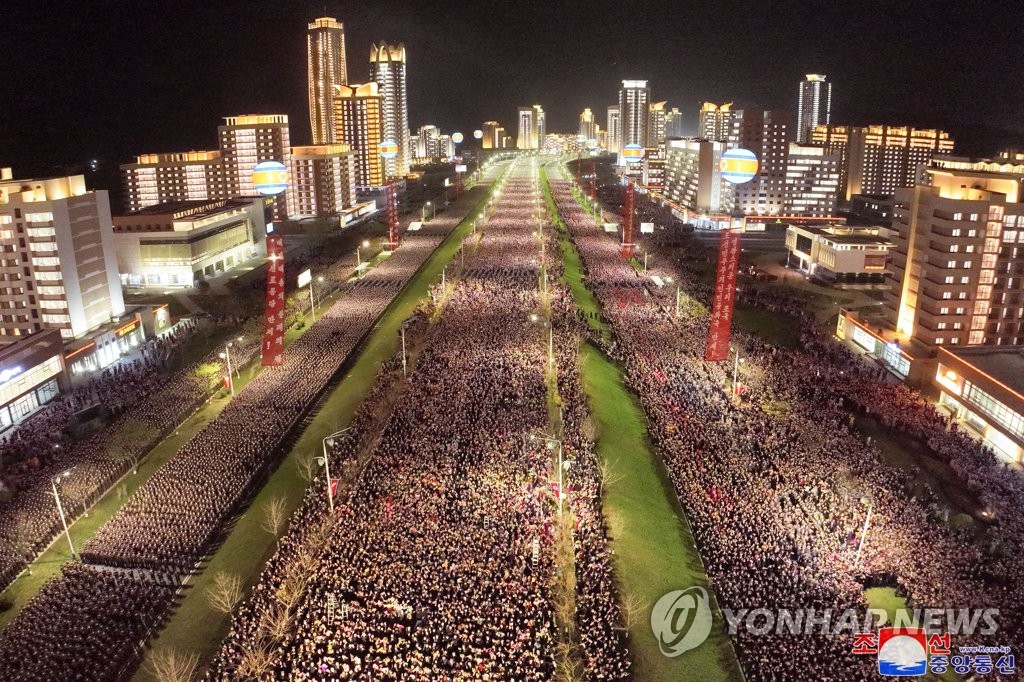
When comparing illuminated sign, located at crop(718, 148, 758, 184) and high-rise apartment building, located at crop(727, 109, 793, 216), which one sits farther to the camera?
high-rise apartment building, located at crop(727, 109, 793, 216)

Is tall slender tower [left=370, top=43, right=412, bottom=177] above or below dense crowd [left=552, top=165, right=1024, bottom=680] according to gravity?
above

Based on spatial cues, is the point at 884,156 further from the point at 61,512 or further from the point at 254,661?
the point at 254,661

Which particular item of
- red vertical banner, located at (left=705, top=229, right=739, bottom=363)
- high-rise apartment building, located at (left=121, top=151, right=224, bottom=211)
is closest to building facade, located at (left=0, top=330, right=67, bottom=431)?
red vertical banner, located at (left=705, top=229, right=739, bottom=363)

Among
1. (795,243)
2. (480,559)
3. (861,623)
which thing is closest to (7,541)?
(480,559)

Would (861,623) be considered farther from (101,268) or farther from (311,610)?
(101,268)

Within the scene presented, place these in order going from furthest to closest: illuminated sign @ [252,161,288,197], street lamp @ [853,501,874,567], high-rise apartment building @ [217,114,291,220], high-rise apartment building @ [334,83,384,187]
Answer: high-rise apartment building @ [334,83,384,187] → high-rise apartment building @ [217,114,291,220] → illuminated sign @ [252,161,288,197] → street lamp @ [853,501,874,567]

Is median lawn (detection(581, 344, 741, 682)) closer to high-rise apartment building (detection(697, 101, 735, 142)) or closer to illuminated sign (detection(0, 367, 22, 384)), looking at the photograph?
illuminated sign (detection(0, 367, 22, 384))

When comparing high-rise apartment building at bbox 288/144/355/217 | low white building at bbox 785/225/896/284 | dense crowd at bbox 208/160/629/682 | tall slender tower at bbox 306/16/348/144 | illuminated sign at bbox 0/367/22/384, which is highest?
tall slender tower at bbox 306/16/348/144

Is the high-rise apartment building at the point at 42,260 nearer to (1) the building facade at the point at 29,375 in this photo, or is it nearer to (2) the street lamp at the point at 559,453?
(1) the building facade at the point at 29,375
